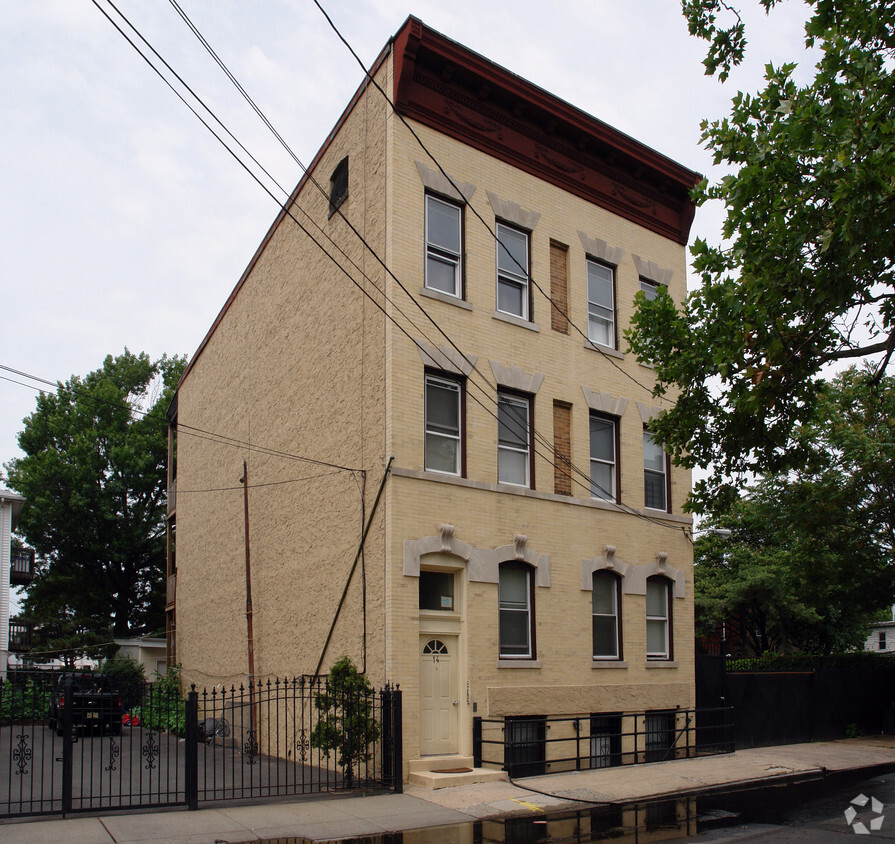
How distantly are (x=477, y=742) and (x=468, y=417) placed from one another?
564 centimetres

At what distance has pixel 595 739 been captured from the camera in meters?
17.6

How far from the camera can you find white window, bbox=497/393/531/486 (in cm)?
1728

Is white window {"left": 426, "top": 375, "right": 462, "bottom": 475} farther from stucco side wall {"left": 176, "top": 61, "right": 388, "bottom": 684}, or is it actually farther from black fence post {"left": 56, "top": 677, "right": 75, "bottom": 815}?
black fence post {"left": 56, "top": 677, "right": 75, "bottom": 815}

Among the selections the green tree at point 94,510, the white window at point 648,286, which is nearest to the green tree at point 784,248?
the white window at point 648,286

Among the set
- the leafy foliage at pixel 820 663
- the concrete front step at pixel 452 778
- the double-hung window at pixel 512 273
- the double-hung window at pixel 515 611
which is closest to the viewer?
the concrete front step at pixel 452 778

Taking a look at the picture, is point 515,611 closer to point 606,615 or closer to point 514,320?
point 606,615

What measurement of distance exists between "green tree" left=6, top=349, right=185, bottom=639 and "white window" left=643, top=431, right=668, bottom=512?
29.1 metres

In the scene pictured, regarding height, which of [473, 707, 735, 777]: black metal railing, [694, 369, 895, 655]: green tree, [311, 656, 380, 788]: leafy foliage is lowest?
[473, 707, 735, 777]: black metal railing

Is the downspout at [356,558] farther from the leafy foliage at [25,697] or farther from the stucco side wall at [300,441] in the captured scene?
the leafy foliage at [25,697]

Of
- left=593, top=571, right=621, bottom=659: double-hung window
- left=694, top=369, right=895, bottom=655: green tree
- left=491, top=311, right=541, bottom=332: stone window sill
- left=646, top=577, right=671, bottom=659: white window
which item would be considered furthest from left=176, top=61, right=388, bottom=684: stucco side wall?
left=694, top=369, right=895, bottom=655: green tree

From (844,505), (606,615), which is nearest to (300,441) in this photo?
(606,615)

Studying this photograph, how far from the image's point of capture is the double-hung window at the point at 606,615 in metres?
18.2

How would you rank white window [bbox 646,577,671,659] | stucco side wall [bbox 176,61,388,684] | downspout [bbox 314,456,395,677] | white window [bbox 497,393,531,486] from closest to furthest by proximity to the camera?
downspout [bbox 314,456,395,677], stucco side wall [bbox 176,61,388,684], white window [bbox 497,393,531,486], white window [bbox 646,577,671,659]

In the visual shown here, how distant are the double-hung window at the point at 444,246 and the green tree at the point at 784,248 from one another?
4.23 metres
